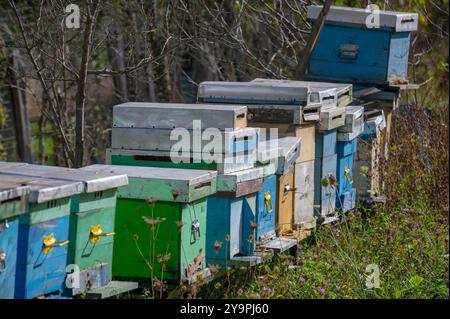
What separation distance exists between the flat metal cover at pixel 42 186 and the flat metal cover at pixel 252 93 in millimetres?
2433

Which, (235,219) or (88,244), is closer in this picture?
(88,244)

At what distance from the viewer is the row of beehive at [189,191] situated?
4277 mm

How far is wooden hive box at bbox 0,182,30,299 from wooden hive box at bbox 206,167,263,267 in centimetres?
152

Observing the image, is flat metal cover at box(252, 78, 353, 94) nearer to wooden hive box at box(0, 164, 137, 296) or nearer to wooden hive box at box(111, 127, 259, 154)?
wooden hive box at box(111, 127, 259, 154)

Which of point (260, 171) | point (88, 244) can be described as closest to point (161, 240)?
point (88, 244)

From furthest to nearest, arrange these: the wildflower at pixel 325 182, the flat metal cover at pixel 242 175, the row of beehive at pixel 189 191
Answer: the wildflower at pixel 325 182 → the flat metal cover at pixel 242 175 → the row of beehive at pixel 189 191

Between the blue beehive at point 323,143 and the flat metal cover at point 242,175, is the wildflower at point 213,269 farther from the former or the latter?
the blue beehive at point 323,143

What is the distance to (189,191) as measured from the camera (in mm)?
4875

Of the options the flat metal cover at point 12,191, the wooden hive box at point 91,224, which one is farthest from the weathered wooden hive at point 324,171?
the flat metal cover at point 12,191

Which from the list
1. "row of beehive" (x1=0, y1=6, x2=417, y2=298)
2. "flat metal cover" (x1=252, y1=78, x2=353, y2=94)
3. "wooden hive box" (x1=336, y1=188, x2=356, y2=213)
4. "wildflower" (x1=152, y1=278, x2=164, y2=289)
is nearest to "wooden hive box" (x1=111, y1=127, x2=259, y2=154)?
"row of beehive" (x1=0, y1=6, x2=417, y2=298)

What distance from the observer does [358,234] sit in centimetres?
669

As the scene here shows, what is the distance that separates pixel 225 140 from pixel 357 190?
2.64 metres

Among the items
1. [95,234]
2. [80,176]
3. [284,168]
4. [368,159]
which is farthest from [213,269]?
[368,159]
